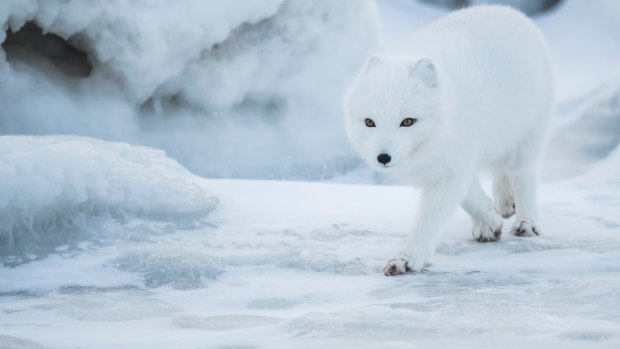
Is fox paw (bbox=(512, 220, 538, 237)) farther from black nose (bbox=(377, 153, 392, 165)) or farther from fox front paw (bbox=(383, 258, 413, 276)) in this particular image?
black nose (bbox=(377, 153, 392, 165))

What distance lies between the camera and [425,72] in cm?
262

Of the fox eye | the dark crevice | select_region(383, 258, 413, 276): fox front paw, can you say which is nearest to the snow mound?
select_region(383, 258, 413, 276): fox front paw

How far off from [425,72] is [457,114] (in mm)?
271

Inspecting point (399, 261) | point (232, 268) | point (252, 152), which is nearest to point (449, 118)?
point (399, 261)

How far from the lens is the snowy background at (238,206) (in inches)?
73.7

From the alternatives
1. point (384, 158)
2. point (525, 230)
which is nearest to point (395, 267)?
point (384, 158)

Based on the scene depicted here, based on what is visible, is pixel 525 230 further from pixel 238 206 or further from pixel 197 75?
pixel 197 75

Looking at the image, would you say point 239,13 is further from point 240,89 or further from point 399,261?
point 399,261

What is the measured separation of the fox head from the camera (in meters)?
2.50

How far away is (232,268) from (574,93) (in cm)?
611

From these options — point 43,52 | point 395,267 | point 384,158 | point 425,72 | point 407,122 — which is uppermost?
point 43,52

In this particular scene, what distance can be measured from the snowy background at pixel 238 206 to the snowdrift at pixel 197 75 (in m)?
0.01

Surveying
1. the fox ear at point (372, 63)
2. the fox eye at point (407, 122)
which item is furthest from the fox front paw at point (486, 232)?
the fox ear at point (372, 63)

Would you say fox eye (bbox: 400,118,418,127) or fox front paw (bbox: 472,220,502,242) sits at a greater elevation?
fox eye (bbox: 400,118,418,127)
